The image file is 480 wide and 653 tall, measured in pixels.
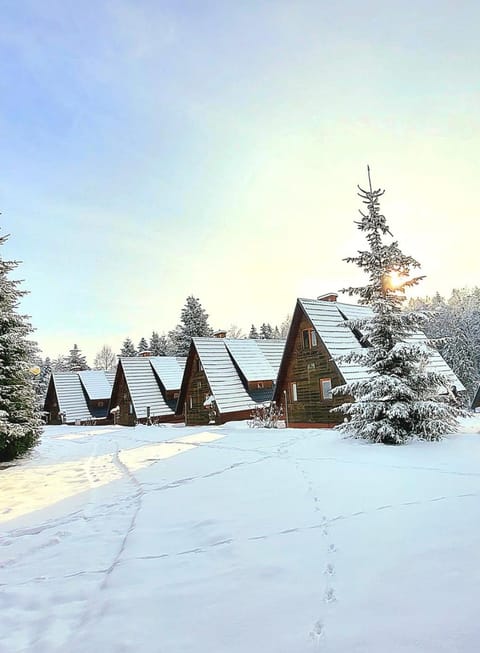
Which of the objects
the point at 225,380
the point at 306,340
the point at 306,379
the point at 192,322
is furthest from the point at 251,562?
the point at 192,322

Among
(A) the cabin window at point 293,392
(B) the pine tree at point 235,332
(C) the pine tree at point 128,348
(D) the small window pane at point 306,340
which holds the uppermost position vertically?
(B) the pine tree at point 235,332

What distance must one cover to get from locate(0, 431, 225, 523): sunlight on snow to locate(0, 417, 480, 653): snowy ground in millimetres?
68

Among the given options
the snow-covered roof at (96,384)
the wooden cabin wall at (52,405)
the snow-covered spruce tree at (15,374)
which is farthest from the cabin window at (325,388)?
the wooden cabin wall at (52,405)

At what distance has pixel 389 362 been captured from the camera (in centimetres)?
1084

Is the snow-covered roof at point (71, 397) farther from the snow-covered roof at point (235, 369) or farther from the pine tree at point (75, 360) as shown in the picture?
the snow-covered roof at point (235, 369)

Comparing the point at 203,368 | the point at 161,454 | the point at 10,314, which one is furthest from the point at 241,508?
the point at 203,368

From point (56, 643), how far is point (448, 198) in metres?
13.1

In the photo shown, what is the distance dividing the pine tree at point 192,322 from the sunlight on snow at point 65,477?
3304cm

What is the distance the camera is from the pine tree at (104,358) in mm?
85688

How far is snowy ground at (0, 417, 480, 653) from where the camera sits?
8.73 ft

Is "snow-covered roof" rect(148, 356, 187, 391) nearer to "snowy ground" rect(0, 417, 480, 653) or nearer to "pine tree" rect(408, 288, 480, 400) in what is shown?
"pine tree" rect(408, 288, 480, 400)

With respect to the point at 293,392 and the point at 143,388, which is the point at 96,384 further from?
the point at 293,392

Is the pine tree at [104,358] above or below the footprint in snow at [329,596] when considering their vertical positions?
above

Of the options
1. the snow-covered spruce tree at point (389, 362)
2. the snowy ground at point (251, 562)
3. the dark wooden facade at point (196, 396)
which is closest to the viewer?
the snowy ground at point (251, 562)
